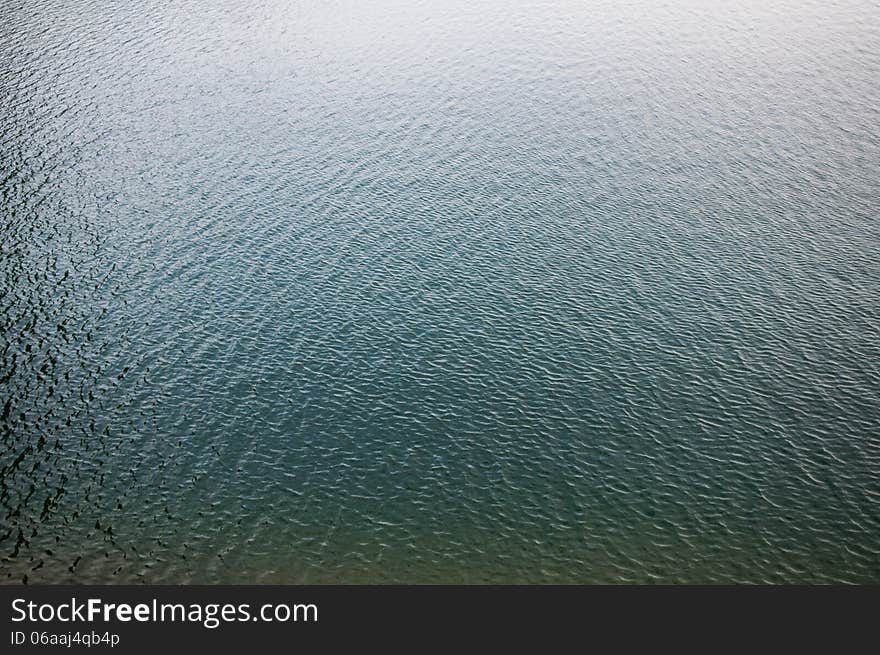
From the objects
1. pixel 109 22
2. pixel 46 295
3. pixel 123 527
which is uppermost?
pixel 109 22

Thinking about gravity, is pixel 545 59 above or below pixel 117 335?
above

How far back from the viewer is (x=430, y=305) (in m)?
86.9

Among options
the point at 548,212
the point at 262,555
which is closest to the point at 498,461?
the point at 262,555

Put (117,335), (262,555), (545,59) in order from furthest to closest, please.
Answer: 1. (545,59)
2. (117,335)
3. (262,555)

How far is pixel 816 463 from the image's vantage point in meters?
68.6

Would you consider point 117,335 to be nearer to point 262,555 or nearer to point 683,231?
point 262,555

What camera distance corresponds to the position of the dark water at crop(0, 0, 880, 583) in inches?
2442

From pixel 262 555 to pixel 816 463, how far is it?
41.4 metres

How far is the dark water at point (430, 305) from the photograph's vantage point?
62.0 metres

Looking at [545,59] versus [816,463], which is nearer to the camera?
[816,463]

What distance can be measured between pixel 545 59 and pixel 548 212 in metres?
50.4
